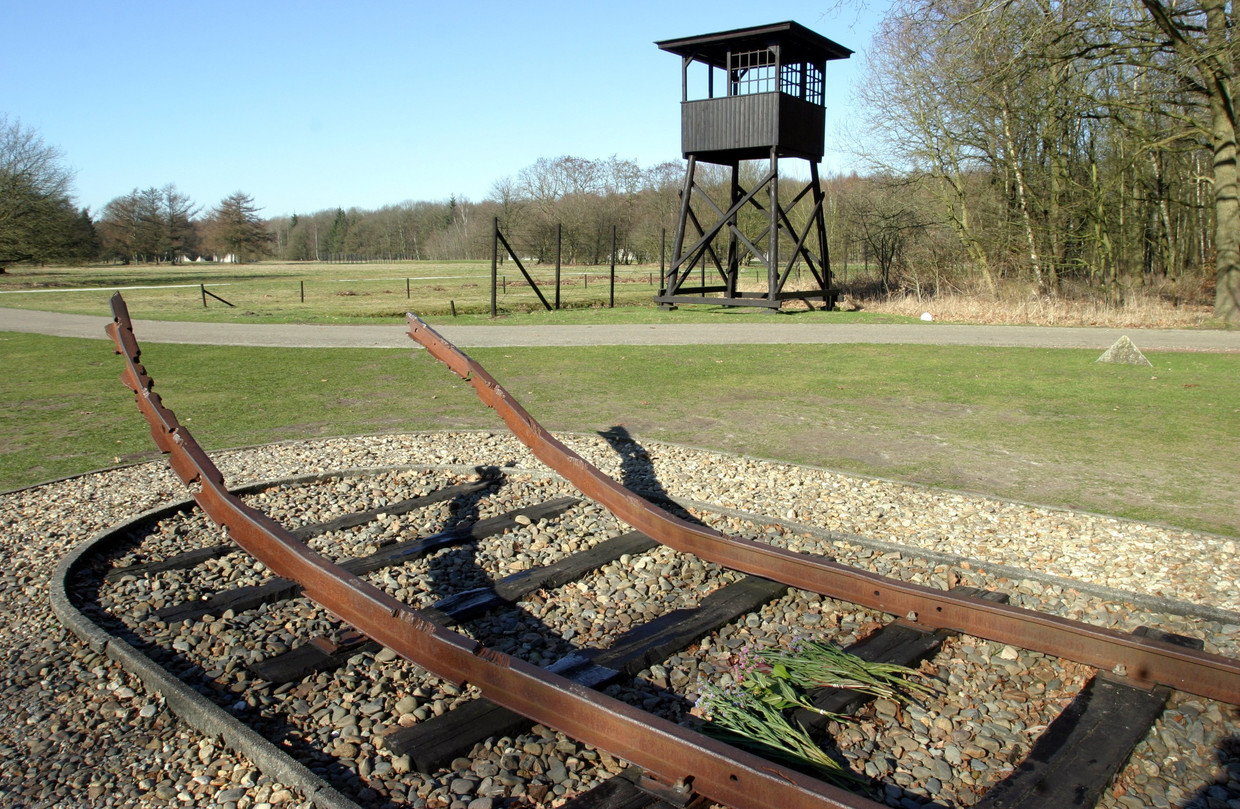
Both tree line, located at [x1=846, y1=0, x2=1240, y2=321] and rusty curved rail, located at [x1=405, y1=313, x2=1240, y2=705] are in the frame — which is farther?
tree line, located at [x1=846, y1=0, x2=1240, y2=321]

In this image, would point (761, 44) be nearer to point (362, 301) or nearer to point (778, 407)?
point (778, 407)

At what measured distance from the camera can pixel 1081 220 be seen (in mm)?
24672

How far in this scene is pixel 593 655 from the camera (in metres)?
3.57

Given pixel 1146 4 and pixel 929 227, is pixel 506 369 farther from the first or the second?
pixel 929 227

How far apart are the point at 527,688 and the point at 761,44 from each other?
2105 cm

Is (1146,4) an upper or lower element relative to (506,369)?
upper

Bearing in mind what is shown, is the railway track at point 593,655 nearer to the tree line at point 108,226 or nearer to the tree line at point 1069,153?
→ the tree line at point 1069,153

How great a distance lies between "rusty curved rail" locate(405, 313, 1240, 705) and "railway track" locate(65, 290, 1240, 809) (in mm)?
10

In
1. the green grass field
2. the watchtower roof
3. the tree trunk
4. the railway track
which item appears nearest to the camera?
the railway track

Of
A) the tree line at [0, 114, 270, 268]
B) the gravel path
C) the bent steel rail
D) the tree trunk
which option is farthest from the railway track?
the tree line at [0, 114, 270, 268]

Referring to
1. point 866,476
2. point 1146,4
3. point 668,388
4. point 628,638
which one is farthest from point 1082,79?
point 628,638

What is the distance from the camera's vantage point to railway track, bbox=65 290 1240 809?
267 centimetres

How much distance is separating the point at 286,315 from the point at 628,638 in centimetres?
2201

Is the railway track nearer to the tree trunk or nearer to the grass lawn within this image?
the grass lawn
